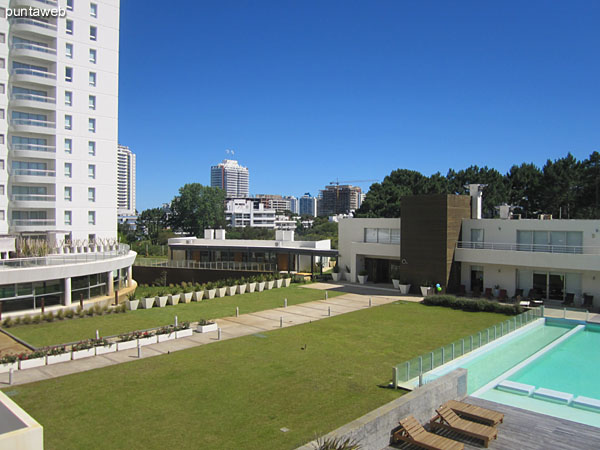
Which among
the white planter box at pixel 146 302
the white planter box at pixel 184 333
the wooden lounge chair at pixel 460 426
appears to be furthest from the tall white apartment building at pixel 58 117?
the wooden lounge chair at pixel 460 426

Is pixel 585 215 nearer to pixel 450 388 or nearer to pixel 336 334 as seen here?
pixel 336 334

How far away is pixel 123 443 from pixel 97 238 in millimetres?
34524

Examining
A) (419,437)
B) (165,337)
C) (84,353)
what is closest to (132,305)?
(165,337)

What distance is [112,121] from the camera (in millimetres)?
41938

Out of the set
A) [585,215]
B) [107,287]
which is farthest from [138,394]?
[585,215]

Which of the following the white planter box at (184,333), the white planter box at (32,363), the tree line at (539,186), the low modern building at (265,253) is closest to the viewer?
the white planter box at (32,363)

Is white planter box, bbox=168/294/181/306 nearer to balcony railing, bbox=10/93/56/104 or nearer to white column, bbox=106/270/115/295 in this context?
white column, bbox=106/270/115/295

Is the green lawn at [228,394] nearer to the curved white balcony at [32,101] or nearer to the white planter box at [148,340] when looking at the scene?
the white planter box at [148,340]

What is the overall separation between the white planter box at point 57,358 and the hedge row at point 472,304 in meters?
21.1

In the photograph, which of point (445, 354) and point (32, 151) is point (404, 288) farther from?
point (32, 151)

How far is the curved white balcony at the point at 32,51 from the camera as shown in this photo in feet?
120

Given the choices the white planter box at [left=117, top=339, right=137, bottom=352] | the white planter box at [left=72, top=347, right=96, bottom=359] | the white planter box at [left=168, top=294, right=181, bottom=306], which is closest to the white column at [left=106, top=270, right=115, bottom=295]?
the white planter box at [left=168, top=294, right=181, bottom=306]

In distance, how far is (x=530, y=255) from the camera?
2989 cm

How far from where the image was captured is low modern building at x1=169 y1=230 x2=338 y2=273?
1811 inches
